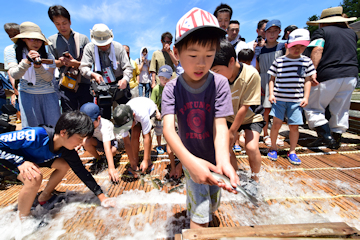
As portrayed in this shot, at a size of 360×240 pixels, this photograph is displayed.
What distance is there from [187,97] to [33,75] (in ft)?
8.03

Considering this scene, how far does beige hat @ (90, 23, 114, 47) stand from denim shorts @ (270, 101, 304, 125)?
113 inches

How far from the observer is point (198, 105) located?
1.30 meters

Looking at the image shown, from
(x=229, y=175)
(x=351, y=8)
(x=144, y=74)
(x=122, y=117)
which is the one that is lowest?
(x=229, y=175)

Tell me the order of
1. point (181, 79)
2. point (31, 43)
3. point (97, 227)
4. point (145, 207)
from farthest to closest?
point (31, 43) → point (145, 207) → point (97, 227) → point (181, 79)

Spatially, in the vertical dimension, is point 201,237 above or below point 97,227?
above

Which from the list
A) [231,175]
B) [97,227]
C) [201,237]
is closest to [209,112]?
[231,175]

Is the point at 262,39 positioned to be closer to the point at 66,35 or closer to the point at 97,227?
the point at 66,35

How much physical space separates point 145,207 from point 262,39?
4.02 metres

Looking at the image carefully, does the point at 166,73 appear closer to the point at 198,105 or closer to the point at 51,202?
the point at 198,105

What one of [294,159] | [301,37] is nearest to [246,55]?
[301,37]

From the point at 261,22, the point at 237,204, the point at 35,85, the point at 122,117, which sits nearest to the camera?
the point at 237,204

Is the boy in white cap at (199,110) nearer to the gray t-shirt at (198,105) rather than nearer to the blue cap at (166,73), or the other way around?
the gray t-shirt at (198,105)

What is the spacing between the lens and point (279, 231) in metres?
1.01

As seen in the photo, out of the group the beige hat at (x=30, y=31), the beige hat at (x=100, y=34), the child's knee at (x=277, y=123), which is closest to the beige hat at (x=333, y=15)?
the child's knee at (x=277, y=123)
